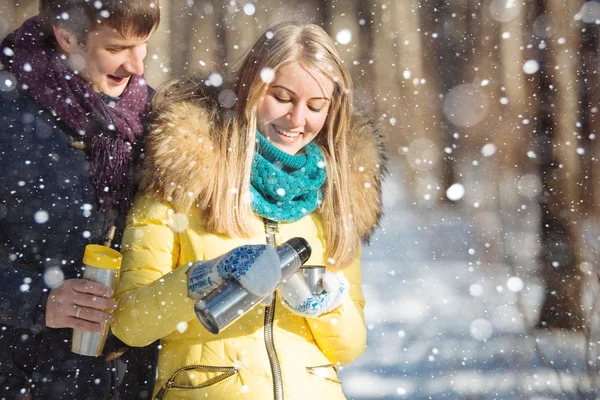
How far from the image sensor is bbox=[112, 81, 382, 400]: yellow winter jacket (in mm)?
1686

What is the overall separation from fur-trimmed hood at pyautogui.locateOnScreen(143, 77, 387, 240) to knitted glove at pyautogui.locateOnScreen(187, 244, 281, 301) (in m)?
0.35

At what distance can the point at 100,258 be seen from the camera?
160 centimetres

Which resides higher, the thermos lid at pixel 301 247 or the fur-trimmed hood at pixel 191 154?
the fur-trimmed hood at pixel 191 154

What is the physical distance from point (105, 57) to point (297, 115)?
1.80 ft

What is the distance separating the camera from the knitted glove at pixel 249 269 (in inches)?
58.0

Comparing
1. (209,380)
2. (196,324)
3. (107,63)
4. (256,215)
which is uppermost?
(107,63)

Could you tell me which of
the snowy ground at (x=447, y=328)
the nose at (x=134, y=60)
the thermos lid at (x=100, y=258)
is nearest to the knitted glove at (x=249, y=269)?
the thermos lid at (x=100, y=258)

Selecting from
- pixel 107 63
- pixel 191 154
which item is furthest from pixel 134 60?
pixel 191 154

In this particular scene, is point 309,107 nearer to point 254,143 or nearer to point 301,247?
point 254,143

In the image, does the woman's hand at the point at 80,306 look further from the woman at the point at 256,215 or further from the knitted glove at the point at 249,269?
the knitted glove at the point at 249,269

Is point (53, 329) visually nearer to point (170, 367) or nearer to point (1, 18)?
point (170, 367)

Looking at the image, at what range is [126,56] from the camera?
1.86m

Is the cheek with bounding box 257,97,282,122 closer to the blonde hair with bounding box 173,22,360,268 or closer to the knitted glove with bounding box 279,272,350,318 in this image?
the blonde hair with bounding box 173,22,360,268

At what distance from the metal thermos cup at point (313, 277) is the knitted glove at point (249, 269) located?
216 mm
